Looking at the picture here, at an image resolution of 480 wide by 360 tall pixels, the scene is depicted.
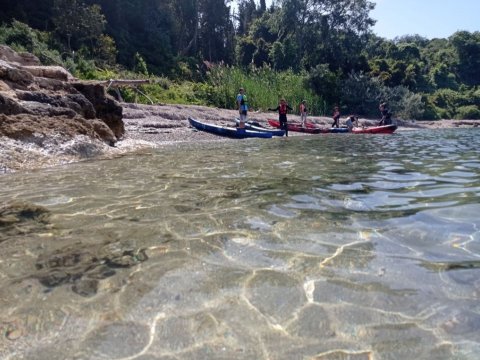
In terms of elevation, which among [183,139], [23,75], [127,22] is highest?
[127,22]

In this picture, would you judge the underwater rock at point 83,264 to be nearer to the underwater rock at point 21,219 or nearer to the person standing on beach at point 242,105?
the underwater rock at point 21,219

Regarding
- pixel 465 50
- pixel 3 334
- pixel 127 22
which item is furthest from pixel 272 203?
pixel 465 50

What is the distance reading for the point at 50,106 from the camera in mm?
8867

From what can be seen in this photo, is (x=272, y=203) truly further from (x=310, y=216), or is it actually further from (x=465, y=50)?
(x=465, y=50)

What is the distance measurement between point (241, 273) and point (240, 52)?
39829 mm

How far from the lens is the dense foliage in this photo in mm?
25234

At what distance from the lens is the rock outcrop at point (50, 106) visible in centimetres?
788

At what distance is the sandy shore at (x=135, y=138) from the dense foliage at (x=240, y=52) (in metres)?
3.02

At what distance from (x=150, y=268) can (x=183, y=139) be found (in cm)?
1195

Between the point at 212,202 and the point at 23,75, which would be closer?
the point at 212,202

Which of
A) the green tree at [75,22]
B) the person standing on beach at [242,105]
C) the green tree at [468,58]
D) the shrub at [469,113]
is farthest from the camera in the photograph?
the green tree at [468,58]

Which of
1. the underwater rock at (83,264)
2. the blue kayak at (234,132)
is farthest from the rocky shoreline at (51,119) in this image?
the underwater rock at (83,264)

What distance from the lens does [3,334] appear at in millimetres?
1991

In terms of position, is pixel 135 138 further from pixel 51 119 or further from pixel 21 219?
pixel 21 219
